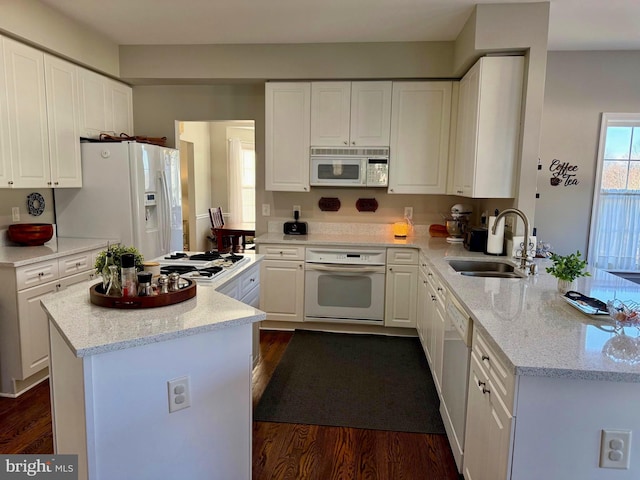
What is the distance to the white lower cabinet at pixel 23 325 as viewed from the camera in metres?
2.63

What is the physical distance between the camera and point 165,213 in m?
3.94

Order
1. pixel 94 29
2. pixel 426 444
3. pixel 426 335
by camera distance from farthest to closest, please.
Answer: pixel 94 29
pixel 426 335
pixel 426 444

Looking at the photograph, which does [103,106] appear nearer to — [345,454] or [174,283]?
[174,283]

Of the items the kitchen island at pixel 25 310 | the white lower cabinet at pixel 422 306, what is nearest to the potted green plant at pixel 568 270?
the white lower cabinet at pixel 422 306

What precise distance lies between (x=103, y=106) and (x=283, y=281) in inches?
92.8

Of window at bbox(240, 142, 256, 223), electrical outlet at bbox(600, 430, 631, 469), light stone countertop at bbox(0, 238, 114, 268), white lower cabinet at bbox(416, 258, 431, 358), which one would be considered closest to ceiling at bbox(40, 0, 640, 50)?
light stone countertop at bbox(0, 238, 114, 268)

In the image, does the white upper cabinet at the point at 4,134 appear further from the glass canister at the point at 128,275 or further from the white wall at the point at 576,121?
the white wall at the point at 576,121

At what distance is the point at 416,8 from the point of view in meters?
3.02

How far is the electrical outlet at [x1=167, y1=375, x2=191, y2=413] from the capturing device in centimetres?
155

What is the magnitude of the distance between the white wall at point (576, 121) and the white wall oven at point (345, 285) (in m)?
1.76

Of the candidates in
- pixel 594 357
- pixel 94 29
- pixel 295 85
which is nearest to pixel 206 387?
pixel 594 357

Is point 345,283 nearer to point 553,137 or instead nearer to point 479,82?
point 479,82

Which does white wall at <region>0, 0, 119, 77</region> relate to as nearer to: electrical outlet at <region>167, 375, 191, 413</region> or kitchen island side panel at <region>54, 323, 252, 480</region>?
kitchen island side panel at <region>54, 323, 252, 480</region>

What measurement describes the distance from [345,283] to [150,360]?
8.26 feet
